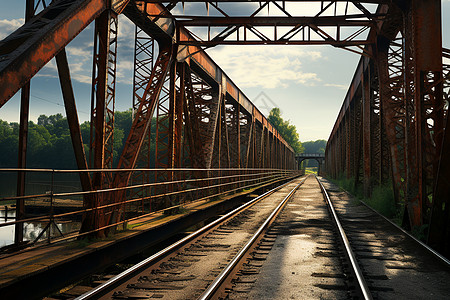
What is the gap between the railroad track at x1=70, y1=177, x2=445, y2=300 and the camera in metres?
4.65

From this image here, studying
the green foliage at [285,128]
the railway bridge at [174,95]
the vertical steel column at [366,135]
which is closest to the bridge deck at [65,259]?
the railway bridge at [174,95]

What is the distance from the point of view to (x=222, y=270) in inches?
218

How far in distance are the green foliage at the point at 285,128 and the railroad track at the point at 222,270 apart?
320 feet

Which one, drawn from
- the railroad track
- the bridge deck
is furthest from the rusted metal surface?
the railroad track

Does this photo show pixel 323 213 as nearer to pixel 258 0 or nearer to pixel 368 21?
pixel 368 21

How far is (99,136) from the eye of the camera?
668cm

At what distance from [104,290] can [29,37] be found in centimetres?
352

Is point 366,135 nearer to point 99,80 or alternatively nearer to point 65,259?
point 99,80

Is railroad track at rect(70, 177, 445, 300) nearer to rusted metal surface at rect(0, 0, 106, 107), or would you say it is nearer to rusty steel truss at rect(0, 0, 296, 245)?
rusty steel truss at rect(0, 0, 296, 245)

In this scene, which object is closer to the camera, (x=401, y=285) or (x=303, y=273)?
(x=401, y=285)

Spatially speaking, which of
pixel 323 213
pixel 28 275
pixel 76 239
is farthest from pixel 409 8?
pixel 28 275

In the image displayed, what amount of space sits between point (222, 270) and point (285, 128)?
103377mm

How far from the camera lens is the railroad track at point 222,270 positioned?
4652 mm

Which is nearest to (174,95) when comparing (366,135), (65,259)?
(65,259)
